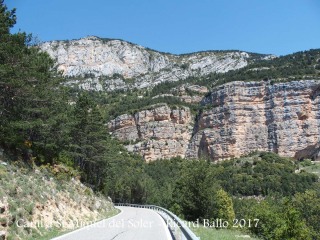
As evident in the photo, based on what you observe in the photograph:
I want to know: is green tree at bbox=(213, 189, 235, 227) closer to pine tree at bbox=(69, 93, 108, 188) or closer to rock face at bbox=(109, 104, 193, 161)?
pine tree at bbox=(69, 93, 108, 188)

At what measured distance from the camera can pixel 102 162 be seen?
170ft

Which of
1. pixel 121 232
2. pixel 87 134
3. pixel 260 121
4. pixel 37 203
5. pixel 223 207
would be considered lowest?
pixel 223 207

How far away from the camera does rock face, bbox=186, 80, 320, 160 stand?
407ft

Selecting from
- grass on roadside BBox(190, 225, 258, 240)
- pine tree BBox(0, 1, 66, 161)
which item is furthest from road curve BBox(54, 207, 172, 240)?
pine tree BBox(0, 1, 66, 161)

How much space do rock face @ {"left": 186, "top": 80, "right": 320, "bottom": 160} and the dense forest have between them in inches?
420

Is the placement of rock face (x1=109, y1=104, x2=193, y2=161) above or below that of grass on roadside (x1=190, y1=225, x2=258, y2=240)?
above

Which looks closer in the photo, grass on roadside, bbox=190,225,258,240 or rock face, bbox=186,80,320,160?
grass on roadside, bbox=190,225,258,240

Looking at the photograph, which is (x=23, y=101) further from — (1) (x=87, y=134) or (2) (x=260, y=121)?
(2) (x=260, y=121)

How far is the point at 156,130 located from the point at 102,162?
313ft

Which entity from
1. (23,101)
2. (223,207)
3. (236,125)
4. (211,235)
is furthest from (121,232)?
(236,125)

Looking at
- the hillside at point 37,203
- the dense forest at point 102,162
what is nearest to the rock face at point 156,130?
the dense forest at point 102,162

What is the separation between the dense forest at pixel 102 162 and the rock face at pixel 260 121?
10.7 metres

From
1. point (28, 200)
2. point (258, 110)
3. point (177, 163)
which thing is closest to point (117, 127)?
point (177, 163)

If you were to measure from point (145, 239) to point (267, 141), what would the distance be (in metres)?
121
